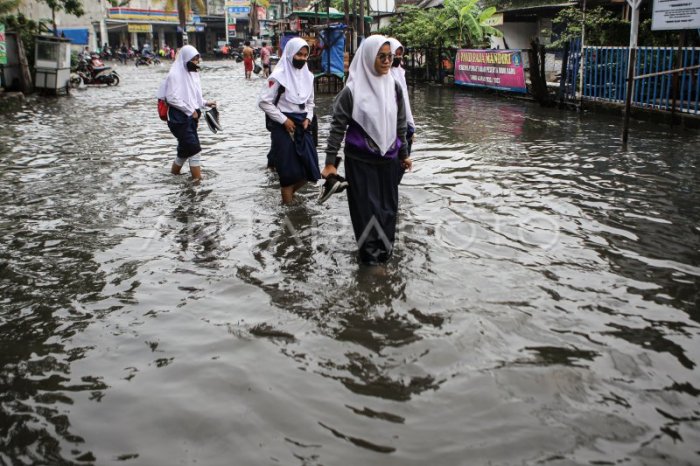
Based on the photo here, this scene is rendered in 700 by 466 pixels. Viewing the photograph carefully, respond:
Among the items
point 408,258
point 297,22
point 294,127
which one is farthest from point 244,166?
point 297,22

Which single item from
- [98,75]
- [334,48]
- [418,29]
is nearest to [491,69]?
[334,48]

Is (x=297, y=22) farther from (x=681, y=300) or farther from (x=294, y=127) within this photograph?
(x=681, y=300)

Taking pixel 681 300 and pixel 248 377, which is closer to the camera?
pixel 248 377

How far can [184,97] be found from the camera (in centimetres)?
764

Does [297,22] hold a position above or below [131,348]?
above

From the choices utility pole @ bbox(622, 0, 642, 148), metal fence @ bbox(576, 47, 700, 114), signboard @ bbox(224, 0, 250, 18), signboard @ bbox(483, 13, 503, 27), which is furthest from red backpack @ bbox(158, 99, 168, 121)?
signboard @ bbox(224, 0, 250, 18)

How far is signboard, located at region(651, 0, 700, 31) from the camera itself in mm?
10883

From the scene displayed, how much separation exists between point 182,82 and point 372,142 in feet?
12.9

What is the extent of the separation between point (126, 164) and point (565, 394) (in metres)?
7.85

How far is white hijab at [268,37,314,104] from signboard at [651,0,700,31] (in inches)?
318

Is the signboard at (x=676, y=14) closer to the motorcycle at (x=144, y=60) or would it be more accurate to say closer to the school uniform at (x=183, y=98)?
the school uniform at (x=183, y=98)

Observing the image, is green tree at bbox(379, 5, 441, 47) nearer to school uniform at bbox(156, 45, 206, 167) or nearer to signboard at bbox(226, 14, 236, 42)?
school uniform at bbox(156, 45, 206, 167)

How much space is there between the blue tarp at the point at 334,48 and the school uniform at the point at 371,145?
15026 millimetres

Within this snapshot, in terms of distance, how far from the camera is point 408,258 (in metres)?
5.19
